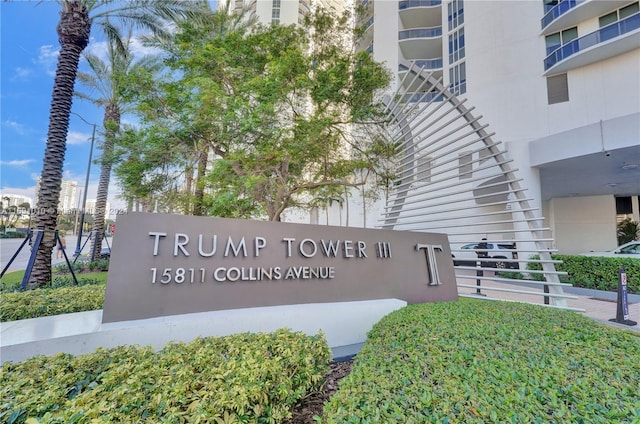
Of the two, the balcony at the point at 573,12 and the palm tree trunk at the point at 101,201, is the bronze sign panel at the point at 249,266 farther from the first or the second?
the balcony at the point at 573,12

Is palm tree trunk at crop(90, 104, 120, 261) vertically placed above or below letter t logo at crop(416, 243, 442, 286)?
above

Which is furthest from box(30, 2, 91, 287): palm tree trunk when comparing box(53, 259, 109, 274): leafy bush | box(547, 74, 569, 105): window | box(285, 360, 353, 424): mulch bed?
box(547, 74, 569, 105): window

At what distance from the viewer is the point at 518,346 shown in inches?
101

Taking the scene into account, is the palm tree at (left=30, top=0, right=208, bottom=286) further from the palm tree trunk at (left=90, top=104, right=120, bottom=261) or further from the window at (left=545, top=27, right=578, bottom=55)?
the window at (left=545, top=27, right=578, bottom=55)

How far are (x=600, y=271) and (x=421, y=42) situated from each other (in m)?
21.4

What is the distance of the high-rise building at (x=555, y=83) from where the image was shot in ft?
43.3

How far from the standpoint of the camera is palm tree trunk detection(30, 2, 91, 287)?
24.2 feet

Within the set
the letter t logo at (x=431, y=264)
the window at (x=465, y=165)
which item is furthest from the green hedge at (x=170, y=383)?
the window at (x=465, y=165)

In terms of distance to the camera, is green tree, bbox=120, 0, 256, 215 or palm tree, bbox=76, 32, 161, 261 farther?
palm tree, bbox=76, 32, 161, 261

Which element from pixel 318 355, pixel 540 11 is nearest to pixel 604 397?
pixel 318 355

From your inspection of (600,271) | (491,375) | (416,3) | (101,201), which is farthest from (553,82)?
(101,201)

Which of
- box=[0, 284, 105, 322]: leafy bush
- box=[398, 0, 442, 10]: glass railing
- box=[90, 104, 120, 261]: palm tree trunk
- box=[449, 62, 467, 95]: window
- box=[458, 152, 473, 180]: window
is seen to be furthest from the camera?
box=[398, 0, 442, 10]: glass railing

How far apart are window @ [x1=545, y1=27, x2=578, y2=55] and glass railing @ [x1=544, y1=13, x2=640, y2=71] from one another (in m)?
0.76

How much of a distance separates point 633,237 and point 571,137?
1410 cm
